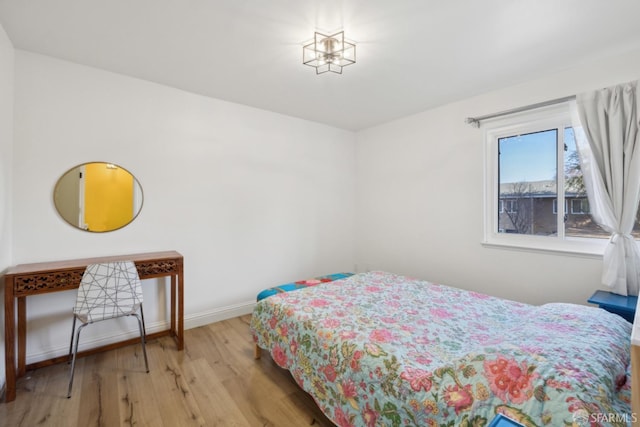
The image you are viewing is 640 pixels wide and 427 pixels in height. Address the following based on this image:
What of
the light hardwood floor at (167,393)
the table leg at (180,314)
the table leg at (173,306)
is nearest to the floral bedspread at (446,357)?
the light hardwood floor at (167,393)

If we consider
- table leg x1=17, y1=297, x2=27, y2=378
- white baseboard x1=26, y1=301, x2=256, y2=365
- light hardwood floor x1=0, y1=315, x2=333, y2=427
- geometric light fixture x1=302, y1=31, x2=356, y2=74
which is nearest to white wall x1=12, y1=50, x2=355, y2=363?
white baseboard x1=26, y1=301, x2=256, y2=365

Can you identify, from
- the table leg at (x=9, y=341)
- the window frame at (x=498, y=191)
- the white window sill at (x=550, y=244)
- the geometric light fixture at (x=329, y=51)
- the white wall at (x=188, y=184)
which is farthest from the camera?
the window frame at (x=498, y=191)

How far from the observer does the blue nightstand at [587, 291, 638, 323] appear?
5.91 ft

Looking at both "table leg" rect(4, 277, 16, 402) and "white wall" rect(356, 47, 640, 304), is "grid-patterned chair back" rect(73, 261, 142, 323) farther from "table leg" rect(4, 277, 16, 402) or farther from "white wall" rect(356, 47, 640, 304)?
"white wall" rect(356, 47, 640, 304)

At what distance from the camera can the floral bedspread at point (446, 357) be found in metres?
0.94

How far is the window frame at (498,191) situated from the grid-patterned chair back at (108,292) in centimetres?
323

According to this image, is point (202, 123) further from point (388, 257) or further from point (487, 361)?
point (487, 361)

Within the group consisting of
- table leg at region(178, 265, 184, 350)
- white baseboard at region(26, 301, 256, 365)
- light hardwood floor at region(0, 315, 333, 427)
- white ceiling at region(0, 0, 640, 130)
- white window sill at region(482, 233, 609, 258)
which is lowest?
light hardwood floor at region(0, 315, 333, 427)

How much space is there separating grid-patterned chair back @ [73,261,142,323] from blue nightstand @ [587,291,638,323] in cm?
332

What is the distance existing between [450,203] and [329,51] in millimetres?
2087

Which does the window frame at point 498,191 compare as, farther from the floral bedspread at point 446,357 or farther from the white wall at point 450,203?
the floral bedspread at point 446,357

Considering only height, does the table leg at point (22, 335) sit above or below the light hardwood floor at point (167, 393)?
above

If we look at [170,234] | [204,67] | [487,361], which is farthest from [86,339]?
[487,361]

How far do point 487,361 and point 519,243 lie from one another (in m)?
2.11
